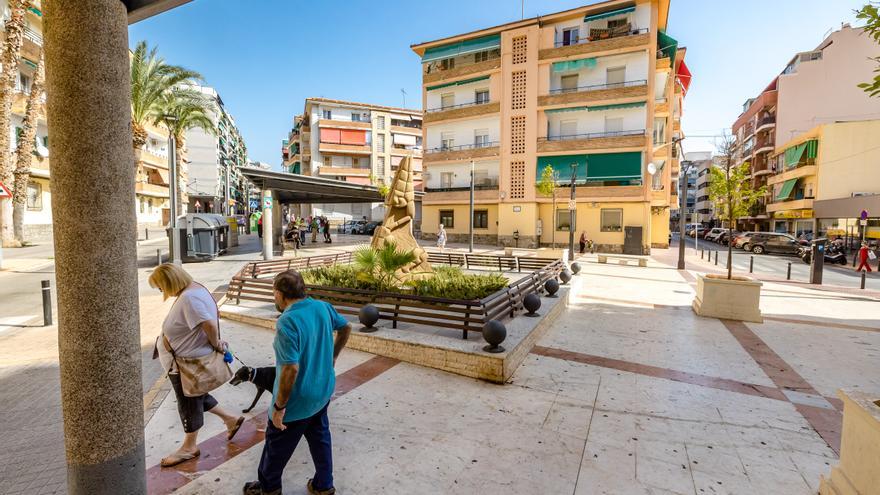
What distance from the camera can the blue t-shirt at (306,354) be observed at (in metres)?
2.49

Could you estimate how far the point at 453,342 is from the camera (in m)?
5.61

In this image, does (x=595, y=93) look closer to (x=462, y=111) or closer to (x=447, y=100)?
(x=462, y=111)

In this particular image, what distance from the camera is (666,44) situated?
1071 inches

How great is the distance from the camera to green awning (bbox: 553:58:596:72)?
1024 inches

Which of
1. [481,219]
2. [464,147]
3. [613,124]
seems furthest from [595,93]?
[481,219]

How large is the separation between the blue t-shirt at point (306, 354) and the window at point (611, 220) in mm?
26674

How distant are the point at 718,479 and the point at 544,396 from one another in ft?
5.75

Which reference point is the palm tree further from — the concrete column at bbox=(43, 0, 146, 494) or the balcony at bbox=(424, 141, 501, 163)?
the concrete column at bbox=(43, 0, 146, 494)

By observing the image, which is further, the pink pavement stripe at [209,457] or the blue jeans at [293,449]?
the pink pavement stripe at [209,457]

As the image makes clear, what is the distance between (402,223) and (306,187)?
995 cm

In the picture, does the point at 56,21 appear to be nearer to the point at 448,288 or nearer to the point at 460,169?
the point at 448,288

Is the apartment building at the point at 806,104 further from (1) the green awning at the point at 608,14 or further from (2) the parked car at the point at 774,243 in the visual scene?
(1) the green awning at the point at 608,14

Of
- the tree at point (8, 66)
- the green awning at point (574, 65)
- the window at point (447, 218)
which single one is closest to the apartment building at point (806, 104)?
the green awning at point (574, 65)

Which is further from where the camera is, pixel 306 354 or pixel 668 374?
pixel 668 374
